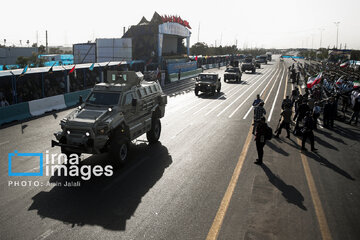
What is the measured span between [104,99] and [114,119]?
1344 mm

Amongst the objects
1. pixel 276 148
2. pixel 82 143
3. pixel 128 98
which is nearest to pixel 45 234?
pixel 82 143

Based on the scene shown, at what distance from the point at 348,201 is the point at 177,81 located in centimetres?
3521

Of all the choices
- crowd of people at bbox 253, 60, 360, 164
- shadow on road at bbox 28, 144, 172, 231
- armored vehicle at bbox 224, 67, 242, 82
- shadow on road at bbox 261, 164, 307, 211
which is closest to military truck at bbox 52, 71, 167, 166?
shadow on road at bbox 28, 144, 172, 231

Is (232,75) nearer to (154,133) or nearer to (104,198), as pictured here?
(154,133)

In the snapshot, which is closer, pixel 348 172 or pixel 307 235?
pixel 307 235

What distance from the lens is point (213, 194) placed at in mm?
8500

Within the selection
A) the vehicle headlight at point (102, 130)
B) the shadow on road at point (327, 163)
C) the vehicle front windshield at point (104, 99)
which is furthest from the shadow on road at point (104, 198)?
the shadow on road at point (327, 163)

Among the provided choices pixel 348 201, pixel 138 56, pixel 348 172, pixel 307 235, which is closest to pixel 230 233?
pixel 307 235

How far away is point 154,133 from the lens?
13148 mm

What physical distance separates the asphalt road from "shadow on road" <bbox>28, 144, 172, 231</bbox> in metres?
0.03

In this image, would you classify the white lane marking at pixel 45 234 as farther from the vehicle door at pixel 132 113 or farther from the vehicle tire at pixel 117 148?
the vehicle door at pixel 132 113

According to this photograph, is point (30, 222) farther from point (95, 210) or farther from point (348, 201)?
point (348, 201)

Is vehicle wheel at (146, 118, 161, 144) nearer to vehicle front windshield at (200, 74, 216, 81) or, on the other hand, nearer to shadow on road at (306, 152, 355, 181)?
shadow on road at (306, 152, 355, 181)

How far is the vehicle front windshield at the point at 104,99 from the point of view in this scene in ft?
35.9
